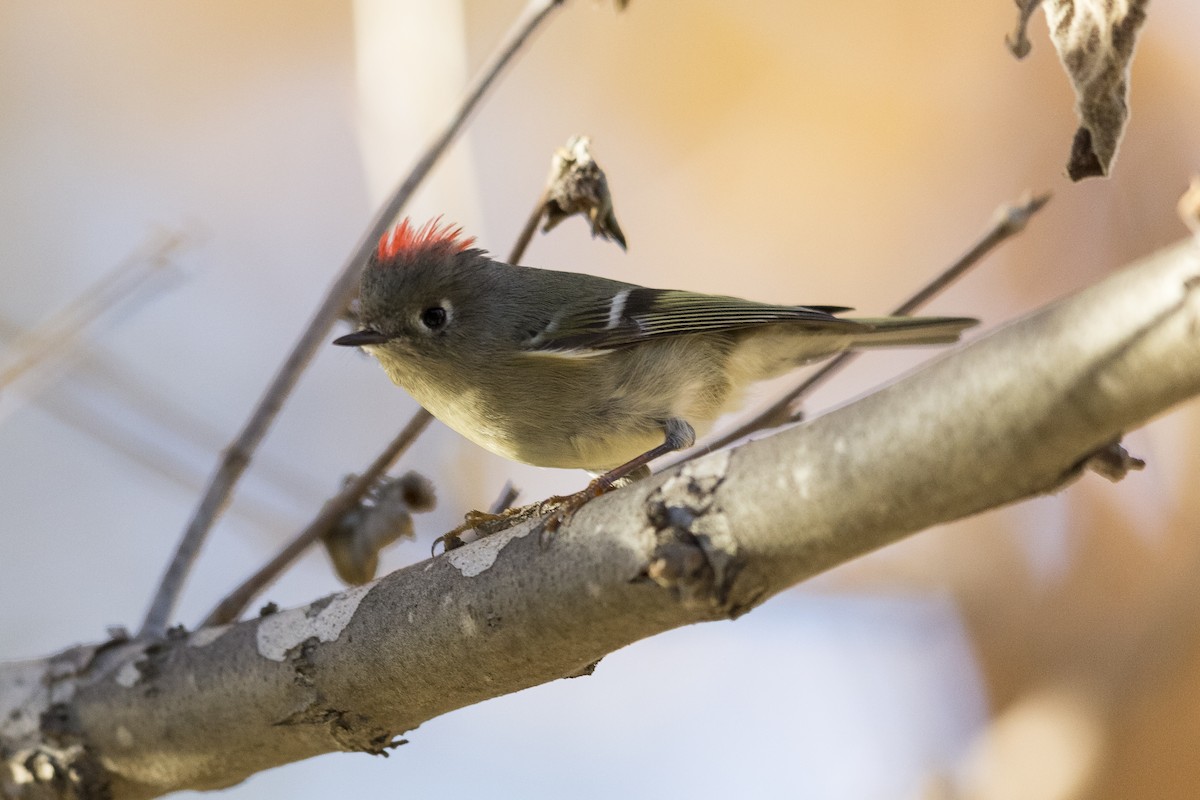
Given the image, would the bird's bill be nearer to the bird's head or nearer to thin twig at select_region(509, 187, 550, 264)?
the bird's head

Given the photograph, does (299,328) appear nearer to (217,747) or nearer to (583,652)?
(217,747)

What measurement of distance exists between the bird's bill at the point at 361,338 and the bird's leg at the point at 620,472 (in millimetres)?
495

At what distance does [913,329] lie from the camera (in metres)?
1.86

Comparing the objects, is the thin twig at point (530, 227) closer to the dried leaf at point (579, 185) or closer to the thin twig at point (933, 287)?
the dried leaf at point (579, 185)

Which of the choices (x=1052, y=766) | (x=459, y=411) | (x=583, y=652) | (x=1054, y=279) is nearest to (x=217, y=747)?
(x=583, y=652)

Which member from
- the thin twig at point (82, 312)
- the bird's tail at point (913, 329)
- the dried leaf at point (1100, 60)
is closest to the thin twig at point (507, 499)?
the bird's tail at point (913, 329)

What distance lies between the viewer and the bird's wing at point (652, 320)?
180 cm

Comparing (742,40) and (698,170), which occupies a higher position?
(742,40)

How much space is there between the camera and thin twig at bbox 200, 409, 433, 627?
157 cm

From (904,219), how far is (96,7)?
2.75m

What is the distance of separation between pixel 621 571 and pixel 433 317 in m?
1.06

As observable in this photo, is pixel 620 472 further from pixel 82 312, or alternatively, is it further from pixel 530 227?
pixel 82 312

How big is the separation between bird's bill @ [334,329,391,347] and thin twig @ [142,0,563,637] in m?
0.13

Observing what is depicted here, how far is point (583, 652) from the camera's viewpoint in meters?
1.06
